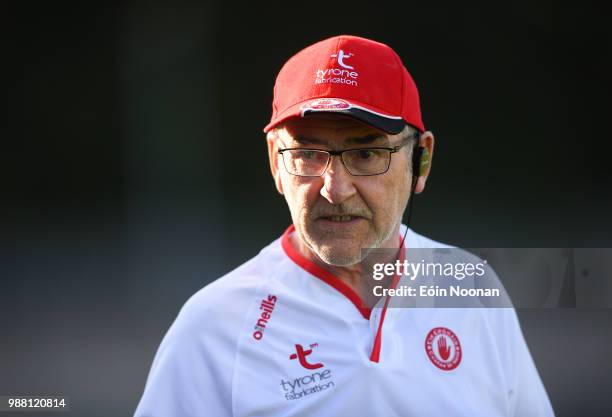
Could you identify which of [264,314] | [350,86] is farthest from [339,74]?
[264,314]

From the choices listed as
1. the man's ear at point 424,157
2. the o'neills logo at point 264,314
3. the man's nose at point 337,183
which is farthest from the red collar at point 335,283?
the man's ear at point 424,157

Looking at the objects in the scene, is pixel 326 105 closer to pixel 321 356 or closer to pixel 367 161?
pixel 367 161

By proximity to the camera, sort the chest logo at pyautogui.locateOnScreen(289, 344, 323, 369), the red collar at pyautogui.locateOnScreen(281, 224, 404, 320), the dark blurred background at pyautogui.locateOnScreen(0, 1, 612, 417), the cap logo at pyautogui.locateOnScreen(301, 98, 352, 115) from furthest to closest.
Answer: the dark blurred background at pyautogui.locateOnScreen(0, 1, 612, 417) < the red collar at pyautogui.locateOnScreen(281, 224, 404, 320) < the chest logo at pyautogui.locateOnScreen(289, 344, 323, 369) < the cap logo at pyautogui.locateOnScreen(301, 98, 352, 115)

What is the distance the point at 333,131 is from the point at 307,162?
4.1 inches

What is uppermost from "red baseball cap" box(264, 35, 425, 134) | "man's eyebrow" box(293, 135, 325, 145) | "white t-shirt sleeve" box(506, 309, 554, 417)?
"red baseball cap" box(264, 35, 425, 134)

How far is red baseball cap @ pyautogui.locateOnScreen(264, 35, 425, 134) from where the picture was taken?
1612 mm

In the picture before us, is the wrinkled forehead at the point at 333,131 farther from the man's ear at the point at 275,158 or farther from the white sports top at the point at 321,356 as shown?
the white sports top at the point at 321,356

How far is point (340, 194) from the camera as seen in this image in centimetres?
162

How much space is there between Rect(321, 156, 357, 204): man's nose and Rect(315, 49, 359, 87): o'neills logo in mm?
198

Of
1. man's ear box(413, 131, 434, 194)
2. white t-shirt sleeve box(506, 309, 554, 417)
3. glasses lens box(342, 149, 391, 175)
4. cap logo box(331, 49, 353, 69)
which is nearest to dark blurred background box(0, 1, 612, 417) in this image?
white t-shirt sleeve box(506, 309, 554, 417)

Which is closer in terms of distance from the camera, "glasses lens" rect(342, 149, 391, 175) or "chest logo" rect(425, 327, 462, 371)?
"glasses lens" rect(342, 149, 391, 175)

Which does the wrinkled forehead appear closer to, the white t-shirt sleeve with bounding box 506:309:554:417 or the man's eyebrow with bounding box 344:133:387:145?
the man's eyebrow with bounding box 344:133:387:145

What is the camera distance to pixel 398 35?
4.14m

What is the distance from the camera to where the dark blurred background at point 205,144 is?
13.5 ft
